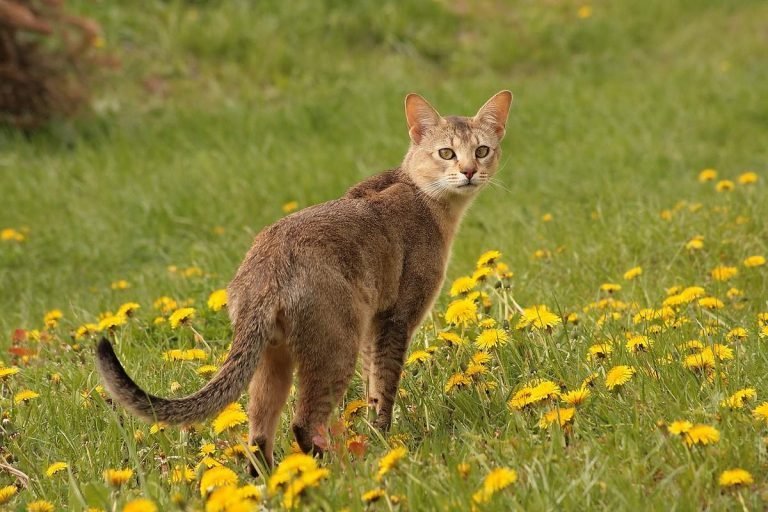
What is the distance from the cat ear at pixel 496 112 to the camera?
489 cm

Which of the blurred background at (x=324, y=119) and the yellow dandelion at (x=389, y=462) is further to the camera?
the blurred background at (x=324, y=119)

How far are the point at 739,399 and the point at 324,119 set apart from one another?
7524 millimetres

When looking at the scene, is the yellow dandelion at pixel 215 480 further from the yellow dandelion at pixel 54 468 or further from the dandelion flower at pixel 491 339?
the dandelion flower at pixel 491 339

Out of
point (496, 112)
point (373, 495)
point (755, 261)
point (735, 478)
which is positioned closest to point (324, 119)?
point (496, 112)

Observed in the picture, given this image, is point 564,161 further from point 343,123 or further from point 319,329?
point 319,329

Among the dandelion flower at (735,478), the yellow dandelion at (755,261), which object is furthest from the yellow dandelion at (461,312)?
the yellow dandelion at (755,261)

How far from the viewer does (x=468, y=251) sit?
6.50m

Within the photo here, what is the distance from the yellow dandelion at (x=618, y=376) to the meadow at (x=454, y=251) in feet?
0.04

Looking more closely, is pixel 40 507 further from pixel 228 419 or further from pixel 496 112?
pixel 496 112

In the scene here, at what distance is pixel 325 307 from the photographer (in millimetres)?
3449

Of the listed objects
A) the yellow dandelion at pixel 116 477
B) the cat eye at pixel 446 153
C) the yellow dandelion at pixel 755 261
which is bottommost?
the yellow dandelion at pixel 116 477

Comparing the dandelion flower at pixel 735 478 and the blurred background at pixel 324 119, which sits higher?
the dandelion flower at pixel 735 478

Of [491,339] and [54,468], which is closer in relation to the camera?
[54,468]

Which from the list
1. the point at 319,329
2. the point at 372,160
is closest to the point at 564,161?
the point at 372,160
